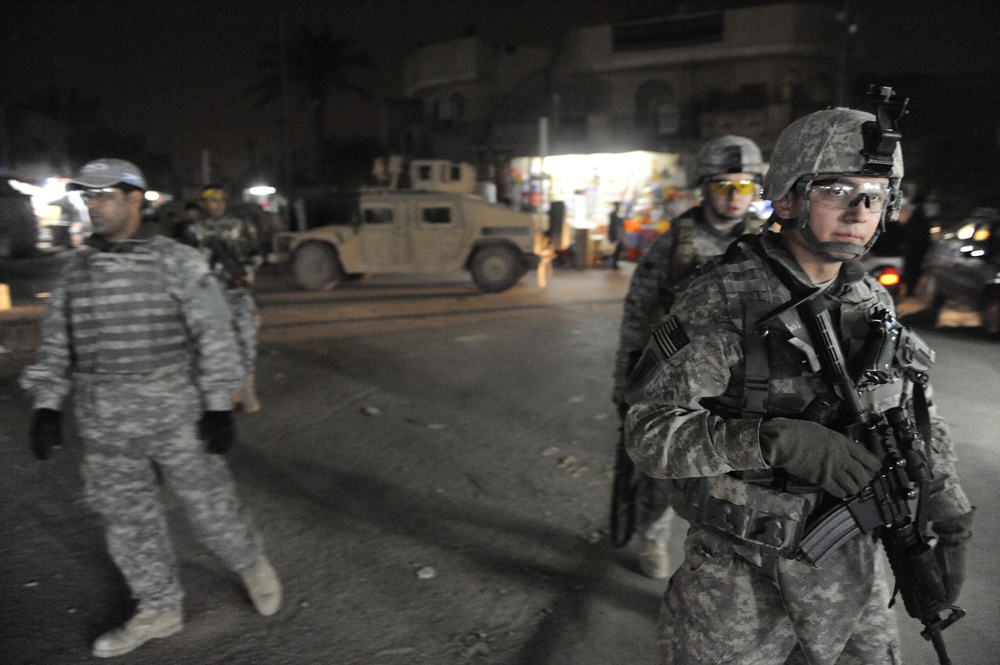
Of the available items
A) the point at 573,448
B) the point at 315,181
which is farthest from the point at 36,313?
the point at 315,181

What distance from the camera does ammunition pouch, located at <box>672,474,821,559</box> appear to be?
1.53 meters

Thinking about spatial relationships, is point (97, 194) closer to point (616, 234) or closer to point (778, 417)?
point (778, 417)

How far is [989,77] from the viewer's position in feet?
66.5

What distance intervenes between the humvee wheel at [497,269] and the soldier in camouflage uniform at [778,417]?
10.8 m

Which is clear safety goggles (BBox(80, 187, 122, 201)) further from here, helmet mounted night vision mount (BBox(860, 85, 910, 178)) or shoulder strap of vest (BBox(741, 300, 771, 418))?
helmet mounted night vision mount (BBox(860, 85, 910, 178))

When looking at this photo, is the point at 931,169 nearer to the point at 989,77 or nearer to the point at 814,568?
the point at 989,77

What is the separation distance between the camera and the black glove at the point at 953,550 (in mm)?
→ 1658

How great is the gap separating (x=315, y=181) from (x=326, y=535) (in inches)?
1419

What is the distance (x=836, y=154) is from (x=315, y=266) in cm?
1237

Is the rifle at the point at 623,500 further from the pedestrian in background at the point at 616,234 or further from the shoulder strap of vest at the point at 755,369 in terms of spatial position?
the pedestrian in background at the point at 616,234

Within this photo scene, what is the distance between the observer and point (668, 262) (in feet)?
9.94

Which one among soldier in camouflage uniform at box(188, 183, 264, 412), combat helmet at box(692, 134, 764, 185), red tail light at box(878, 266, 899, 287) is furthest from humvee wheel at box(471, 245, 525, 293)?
combat helmet at box(692, 134, 764, 185)

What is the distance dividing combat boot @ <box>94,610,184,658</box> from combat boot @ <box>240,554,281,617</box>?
28cm

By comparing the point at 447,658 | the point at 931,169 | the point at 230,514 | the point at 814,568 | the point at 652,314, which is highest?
the point at 931,169
